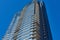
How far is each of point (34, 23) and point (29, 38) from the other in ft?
7.98

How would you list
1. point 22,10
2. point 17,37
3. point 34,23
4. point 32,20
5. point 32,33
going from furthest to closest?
1. point 22,10
2. point 32,20
3. point 34,23
4. point 17,37
5. point 32,33

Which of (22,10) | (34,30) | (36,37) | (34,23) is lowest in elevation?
(36,37)

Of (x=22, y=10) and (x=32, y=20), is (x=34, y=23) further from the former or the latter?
(x=22, y=10)

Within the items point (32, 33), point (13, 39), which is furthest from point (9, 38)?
point (32, 33)

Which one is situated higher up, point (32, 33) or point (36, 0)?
point (36, 0)

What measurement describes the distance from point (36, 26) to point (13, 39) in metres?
1.71

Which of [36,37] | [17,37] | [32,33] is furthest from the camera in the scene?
[17,37]

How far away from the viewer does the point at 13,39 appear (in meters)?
11.8

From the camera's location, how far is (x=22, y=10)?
62.6ft

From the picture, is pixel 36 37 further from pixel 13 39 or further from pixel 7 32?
pixel 7 32

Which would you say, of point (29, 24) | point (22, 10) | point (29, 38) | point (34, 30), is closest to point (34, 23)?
point (29, 24)

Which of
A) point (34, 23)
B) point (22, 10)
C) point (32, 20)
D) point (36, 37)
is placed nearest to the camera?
point (36, 37)

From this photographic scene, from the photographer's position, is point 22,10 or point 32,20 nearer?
point 32,20

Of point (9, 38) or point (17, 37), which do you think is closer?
point (17, 37)
